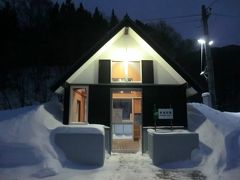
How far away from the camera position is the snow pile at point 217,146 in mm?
7234

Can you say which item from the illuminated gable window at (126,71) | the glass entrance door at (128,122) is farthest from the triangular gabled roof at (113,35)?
the glass entrance door at (128,122)

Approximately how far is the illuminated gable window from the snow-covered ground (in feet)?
12.2

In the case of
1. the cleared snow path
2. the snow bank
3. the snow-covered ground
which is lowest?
the cleared snow path

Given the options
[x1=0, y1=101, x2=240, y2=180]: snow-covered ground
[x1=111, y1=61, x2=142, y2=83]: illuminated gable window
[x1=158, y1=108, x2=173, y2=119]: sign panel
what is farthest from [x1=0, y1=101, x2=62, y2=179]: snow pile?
[x1=158, y1=108, x2=173, y2=119]: sign panel

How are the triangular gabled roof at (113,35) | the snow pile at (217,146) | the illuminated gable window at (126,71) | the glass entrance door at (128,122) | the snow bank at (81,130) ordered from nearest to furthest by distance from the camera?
the snow pile at (217,146) < the snow bank at (81,130) < the triangular gabled roof at (113,35) < the illuminated gable window at (126,71) < the glass entrance door at (128,122)

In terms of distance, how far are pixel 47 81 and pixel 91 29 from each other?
1062 cm

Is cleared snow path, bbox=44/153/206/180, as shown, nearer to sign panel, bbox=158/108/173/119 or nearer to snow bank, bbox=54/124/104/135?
snow bank, bbox=54/124/104/135

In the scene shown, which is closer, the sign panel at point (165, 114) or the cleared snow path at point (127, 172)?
the cleared snow path at point (127, 172)

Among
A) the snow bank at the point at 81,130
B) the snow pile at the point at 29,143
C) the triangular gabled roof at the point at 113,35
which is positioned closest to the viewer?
the snow pile at the point at 29,143

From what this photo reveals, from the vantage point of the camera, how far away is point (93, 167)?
884 cm

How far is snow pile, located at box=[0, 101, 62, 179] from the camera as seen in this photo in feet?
25.4

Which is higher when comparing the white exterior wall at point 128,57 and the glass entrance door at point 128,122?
the white exterior wall at point 128,57

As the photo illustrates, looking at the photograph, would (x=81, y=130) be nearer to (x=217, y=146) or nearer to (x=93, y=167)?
(x=93, y=167)

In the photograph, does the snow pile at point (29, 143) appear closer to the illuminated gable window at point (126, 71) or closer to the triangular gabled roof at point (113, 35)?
the triangular gabled roof at point (113, 35)
